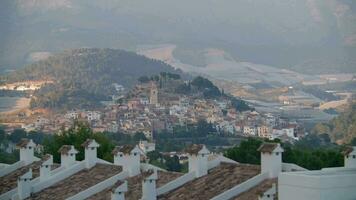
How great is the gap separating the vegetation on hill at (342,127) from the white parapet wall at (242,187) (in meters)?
99.7

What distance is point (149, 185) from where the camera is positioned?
22891mm

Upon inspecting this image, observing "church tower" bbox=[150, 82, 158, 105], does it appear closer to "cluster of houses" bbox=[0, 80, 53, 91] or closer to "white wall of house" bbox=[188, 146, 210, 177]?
"cluster of houses" bbox=[0, 80, 53, 91]

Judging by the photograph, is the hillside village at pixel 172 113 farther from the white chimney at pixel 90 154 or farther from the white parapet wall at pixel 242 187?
the white parapet wall at pixel 242 187

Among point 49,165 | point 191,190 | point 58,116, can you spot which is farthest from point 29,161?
point 58,116

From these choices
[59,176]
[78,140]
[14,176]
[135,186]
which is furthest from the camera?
[78,140]

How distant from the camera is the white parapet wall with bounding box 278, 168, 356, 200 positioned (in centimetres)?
1827

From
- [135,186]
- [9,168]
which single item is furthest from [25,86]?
[135,186]

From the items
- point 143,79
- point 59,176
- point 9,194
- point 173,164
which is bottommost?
point 173,164

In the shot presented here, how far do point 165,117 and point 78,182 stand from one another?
128m

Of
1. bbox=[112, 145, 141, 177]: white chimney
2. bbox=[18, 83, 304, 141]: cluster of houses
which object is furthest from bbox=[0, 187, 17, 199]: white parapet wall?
bbox=[18, 83, 304, 141]: cluster of houses

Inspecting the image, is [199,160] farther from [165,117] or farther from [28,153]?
[165,117]

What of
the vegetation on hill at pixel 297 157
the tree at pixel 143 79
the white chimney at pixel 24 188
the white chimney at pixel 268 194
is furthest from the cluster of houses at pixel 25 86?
the white chimney at pixel 268 194

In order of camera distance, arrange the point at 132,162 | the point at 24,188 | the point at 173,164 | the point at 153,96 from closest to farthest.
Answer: the point at 132,162 < the point at 24,188 < the point at 173,164 < the point at 153,96

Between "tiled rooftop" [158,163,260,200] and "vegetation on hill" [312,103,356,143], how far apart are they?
9796 centimetres
